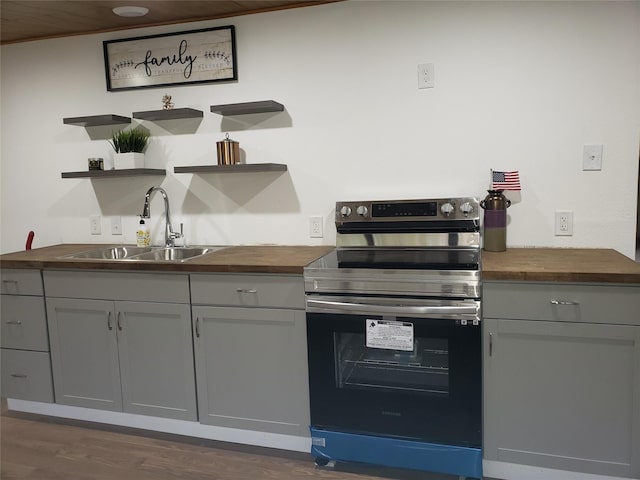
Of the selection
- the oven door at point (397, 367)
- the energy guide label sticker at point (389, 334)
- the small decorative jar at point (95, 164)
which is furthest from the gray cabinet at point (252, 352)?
the small decorative jar at point (95, 164)

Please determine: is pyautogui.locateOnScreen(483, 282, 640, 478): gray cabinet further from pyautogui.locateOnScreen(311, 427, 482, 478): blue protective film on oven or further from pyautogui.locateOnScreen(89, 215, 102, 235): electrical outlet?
pyautogui.locateOnScreen(89, 215, 102, 235): electrical outlet

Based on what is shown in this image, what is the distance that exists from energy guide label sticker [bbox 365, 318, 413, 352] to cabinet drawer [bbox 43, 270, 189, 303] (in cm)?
87

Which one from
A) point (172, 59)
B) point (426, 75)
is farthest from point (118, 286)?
point (426, 75)

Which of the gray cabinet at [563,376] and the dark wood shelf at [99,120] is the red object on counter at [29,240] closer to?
the dark wood shelf at [99,120]

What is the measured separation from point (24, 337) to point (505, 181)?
255cm

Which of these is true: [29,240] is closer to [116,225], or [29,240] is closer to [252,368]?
[116,225]

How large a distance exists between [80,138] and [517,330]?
8.71 feet

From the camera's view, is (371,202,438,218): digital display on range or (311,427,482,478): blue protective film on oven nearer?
(311,427,482,478): blue protective film on oven

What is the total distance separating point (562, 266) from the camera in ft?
6.24

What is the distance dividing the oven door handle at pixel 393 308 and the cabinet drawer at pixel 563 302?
0.10 m

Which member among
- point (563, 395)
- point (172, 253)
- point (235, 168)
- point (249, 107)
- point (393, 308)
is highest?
point (249, 107)

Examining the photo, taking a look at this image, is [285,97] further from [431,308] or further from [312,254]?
[431,308]

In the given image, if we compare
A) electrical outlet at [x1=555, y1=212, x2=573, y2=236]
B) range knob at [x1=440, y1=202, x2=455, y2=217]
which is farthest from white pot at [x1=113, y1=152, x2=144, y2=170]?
electrical outlet at [x1=555, y1=212, x2=573, y2=236]

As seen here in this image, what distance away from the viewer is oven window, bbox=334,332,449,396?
198cm
